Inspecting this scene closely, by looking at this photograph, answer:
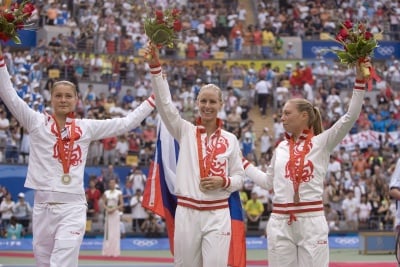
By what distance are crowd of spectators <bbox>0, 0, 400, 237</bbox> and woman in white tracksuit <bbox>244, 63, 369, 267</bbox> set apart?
53.5ft

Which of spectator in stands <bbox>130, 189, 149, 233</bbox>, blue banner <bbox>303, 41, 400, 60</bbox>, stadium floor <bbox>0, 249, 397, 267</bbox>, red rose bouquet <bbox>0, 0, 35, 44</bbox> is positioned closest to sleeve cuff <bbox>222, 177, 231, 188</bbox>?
red rose bouquet <bbox>0, 0, 35, 44</bbox>

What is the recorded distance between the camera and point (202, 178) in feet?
31.6

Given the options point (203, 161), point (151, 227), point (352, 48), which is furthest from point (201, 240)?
point (151, 227)

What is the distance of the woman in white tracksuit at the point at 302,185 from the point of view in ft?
31.7

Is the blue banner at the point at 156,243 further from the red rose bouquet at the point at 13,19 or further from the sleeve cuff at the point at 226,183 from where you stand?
the sleeve cuff at the point at 226,183

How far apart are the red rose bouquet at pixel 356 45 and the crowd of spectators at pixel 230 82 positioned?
53.9ft

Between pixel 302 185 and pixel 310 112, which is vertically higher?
pixel 310 112

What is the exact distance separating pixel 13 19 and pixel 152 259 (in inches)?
494

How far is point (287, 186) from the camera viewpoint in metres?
9.94

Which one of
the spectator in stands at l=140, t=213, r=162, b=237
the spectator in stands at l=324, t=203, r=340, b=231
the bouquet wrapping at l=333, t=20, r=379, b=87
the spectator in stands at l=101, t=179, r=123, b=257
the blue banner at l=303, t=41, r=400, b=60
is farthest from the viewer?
the blue banner at l=303, t=41, r=400, b=60

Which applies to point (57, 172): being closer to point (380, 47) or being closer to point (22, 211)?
point (22, 211)

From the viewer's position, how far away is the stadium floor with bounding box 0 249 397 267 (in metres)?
19.7

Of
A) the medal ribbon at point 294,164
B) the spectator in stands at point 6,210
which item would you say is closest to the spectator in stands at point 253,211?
the spectator in stands at point 6,210

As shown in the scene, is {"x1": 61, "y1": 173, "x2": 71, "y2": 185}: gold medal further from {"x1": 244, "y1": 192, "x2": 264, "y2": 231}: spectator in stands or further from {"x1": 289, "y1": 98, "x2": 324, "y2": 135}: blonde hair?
{"x1": 244, "y1": 192, "x2": 264, "y2": 231}: spectator in stands
